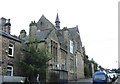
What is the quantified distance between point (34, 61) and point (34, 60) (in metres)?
0.13

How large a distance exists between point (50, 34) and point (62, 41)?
10064 millimetres

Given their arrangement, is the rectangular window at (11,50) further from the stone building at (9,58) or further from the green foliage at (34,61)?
the green foliage at (34,61)

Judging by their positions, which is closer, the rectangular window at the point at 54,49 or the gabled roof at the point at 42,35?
the gabled roof at the point at 42,35

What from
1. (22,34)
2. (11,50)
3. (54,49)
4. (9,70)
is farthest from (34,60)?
(22,34)

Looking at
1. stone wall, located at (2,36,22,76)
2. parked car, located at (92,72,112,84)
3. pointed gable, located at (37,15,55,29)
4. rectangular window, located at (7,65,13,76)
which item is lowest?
parked car, located at (92,72,112,84)

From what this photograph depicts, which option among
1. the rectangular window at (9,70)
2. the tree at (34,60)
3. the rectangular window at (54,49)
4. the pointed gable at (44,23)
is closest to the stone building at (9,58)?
the rectangular window at (9,70)

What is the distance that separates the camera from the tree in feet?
80.1

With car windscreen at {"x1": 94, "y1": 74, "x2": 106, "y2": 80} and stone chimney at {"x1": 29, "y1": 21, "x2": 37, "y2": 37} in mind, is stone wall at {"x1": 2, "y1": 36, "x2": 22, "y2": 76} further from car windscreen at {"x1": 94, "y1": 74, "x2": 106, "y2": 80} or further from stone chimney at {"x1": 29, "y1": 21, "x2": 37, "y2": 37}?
car windscreen at {"x1": 94, "y1": 74, "x2": 106, "y2": 80}

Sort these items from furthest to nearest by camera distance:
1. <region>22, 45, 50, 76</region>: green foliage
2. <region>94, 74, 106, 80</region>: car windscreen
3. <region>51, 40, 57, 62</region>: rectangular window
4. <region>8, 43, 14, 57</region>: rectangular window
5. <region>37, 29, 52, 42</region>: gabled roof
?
<region>51, 40, 57, 62</region>: rectangular window, <region>37, 29, 52, 42</region>: gabled roof, <region>22, 45, 50, 76</region>: green foliage, <region>94, 74, 106, 80</region>: car windscreen, <region>8, 43, 14, 57</region>: rectangular window

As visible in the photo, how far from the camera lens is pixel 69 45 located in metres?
41.1

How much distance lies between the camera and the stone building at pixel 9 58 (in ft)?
71.1

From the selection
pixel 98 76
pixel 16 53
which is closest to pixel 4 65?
pixel 16 53

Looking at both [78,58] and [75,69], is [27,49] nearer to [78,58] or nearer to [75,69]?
[75,69]

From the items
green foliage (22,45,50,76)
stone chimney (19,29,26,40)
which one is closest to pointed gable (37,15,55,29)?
stone chimney (19,29,26,40)
